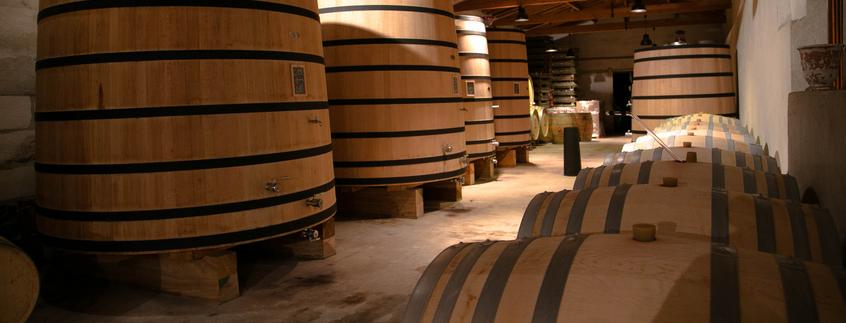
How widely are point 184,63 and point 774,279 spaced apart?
3067mm

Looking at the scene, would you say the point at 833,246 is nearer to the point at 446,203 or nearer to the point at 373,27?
the point at 373,27

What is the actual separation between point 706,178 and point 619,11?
1412 cm

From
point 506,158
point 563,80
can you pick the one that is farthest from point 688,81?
point 563,80

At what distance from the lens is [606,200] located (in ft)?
7.82

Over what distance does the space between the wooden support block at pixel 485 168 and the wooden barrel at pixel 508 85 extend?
127 cm

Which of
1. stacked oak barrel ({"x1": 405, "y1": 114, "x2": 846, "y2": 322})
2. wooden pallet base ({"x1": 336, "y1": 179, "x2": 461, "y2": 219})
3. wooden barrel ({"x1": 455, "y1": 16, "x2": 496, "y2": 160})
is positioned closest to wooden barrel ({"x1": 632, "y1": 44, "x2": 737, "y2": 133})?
wooden barrel ({"x1": 455, "y1": 16, "x2": 496, "y2": 160})

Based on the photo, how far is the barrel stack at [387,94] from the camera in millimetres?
5840

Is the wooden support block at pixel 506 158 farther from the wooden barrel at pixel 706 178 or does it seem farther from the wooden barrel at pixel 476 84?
the wooden barrel at pixel 706 178

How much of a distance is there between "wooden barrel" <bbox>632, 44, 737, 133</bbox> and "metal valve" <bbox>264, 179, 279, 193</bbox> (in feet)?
19.5

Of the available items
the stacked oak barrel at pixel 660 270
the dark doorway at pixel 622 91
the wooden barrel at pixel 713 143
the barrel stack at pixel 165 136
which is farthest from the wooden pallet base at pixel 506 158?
the dark doorway at pixel 622 91

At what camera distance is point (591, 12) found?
53.9 feet

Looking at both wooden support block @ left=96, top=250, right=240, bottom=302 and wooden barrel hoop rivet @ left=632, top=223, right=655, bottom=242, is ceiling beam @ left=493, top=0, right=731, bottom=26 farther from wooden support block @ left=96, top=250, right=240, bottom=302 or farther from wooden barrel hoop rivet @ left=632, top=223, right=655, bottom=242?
wooden barrel hoop rivet @ left=632, top=223, right=655, bottom=242

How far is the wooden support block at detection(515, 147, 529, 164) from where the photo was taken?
11.0m

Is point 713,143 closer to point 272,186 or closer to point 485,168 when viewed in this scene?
point 272,186
